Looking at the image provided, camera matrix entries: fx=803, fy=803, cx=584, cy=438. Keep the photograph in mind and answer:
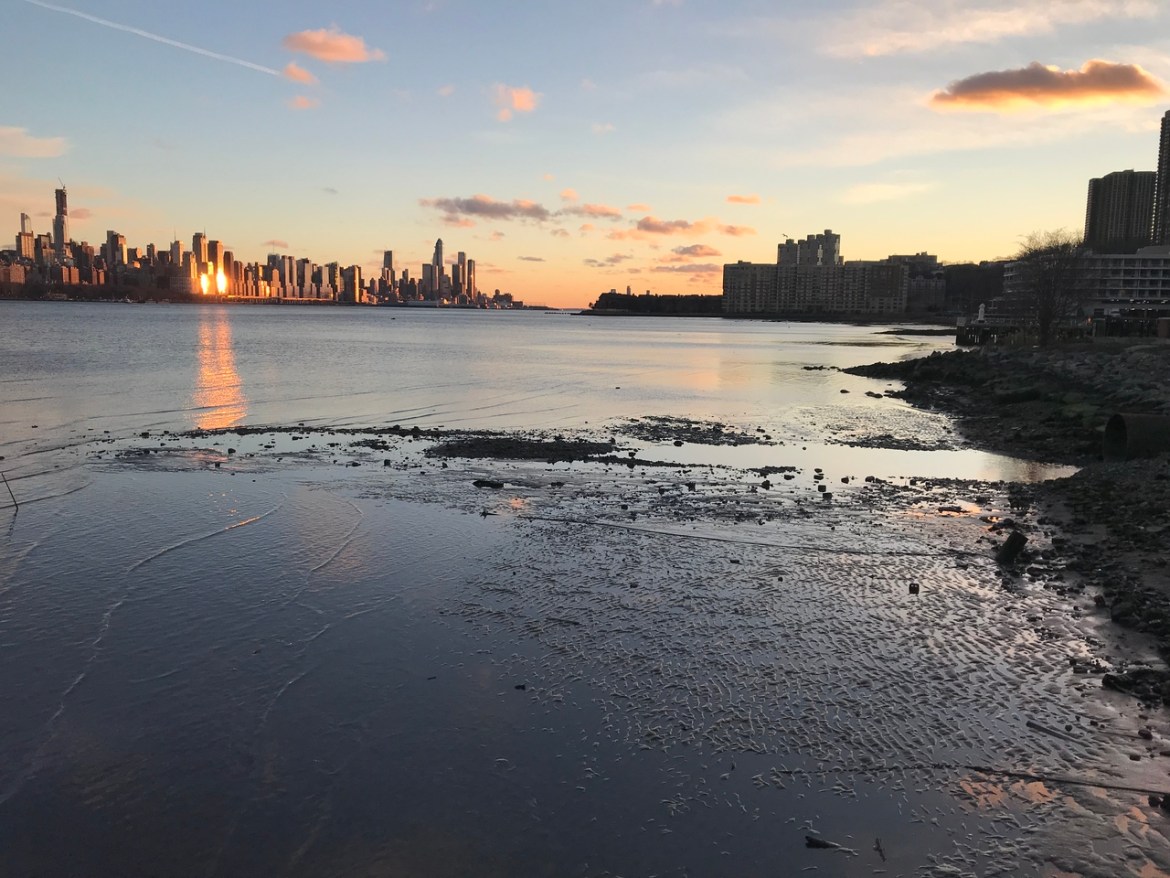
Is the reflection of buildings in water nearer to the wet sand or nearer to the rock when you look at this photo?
the wet sand

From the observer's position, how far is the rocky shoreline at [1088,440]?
10.4 meters

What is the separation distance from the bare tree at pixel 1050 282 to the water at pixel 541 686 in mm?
54132

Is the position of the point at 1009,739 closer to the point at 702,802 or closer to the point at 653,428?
the point at 702,802

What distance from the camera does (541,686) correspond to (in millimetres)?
8125

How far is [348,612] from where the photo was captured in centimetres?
1002

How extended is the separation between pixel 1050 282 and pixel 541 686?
6719cm

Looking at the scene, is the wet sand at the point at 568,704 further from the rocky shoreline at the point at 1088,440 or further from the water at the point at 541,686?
the rocky shoreline at the point at 1088,440

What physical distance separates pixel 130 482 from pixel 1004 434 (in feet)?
84.9

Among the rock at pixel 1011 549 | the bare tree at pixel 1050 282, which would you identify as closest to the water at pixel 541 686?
the rock at pixel 1011 549

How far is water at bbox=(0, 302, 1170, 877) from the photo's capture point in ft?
19.3

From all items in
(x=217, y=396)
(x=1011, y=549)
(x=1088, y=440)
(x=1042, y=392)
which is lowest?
(x=1011, y=549)

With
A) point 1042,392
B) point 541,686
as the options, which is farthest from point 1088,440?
point 541,686

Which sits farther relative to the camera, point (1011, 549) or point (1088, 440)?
point (1088, 440)

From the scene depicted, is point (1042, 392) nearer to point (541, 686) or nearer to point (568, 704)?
point (541, 686)
